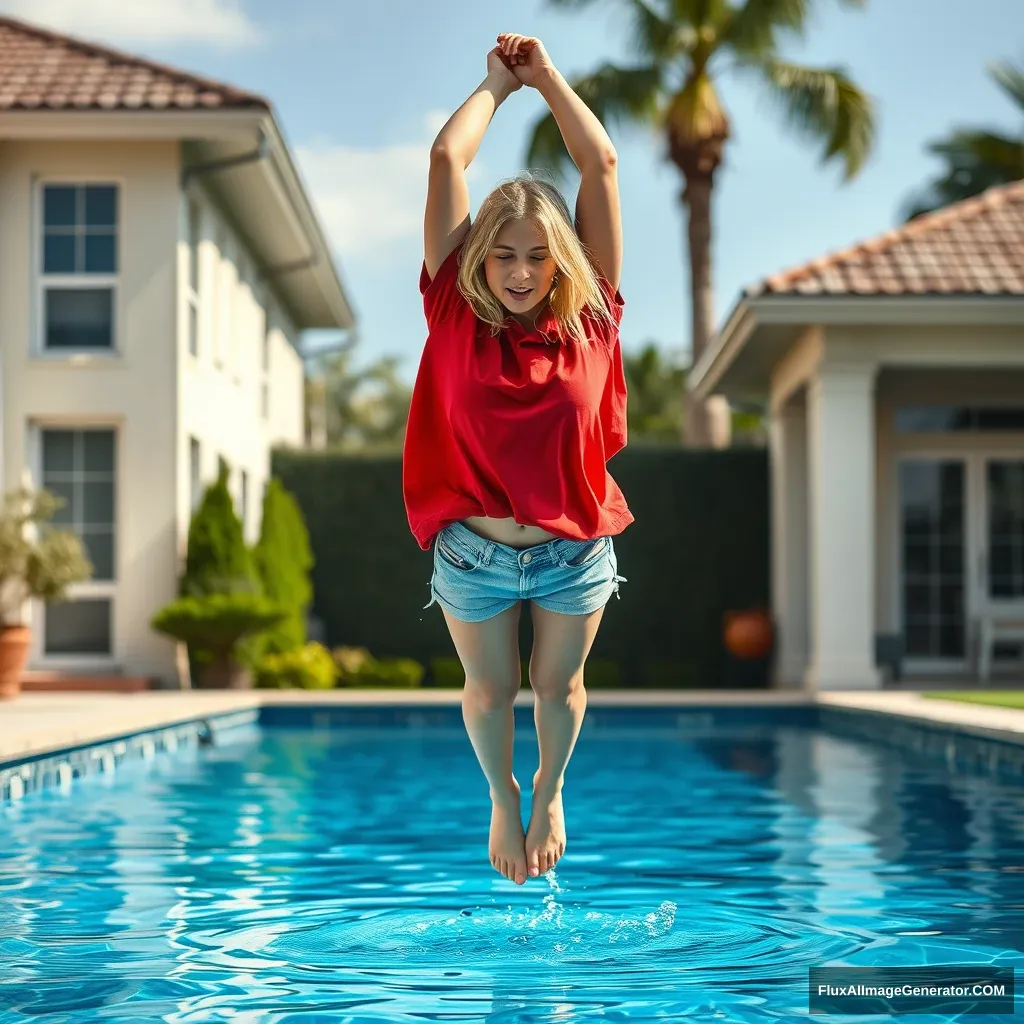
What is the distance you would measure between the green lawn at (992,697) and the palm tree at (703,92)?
27.9 feet

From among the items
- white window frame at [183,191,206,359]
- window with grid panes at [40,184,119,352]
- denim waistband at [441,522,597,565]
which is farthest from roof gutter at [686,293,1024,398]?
denim waistband at [441,522,597,565]

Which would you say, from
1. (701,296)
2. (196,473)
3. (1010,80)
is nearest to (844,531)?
(196,473)

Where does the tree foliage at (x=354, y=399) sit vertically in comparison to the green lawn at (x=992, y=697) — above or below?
above

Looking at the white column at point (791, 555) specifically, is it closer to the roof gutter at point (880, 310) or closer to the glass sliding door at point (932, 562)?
the glass sliding door at point (932, 562)

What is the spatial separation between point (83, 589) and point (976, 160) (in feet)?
63.0

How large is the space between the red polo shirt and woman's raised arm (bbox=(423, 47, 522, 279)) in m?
0.04

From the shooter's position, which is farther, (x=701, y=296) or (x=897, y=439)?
(x=701, y=296)

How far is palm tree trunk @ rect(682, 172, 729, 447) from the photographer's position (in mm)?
20438

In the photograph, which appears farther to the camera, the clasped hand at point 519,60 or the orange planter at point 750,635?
the orange planter at point 750,635

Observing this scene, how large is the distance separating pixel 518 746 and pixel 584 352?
7259 mm

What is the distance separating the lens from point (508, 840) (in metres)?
3.68

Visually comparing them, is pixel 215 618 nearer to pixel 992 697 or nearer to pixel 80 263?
pixel 80 263

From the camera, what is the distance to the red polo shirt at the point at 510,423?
333cm

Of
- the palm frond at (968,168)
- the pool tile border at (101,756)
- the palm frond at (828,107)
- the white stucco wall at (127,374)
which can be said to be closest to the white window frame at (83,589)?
the white stucco wall at (127,374)
